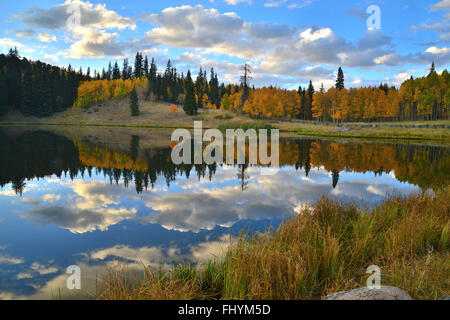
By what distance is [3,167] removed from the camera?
17.3m

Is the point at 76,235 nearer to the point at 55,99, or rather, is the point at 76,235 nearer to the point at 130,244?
the point at 130,244

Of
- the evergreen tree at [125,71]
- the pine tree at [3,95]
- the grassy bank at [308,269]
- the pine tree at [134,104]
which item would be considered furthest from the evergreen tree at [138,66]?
the grassy bank at [308,269]

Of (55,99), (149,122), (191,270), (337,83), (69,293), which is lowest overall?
(69,293)

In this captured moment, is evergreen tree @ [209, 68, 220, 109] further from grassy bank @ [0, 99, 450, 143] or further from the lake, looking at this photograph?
the lake

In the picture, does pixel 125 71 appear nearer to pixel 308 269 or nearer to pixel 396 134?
pixel 396 134

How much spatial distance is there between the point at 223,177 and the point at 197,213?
703cm

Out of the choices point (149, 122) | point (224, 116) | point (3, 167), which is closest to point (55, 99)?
point (149, 122)

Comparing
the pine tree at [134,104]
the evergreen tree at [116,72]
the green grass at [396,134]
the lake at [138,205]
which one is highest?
the evergreen tree at [116,72]

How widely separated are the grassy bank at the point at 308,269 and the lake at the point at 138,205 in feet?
4.20

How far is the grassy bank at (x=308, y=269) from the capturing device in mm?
4297

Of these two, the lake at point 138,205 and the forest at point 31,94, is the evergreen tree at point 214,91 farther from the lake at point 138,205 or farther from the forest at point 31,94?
the lake at point 138,205

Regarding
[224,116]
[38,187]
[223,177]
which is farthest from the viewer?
[224,116]

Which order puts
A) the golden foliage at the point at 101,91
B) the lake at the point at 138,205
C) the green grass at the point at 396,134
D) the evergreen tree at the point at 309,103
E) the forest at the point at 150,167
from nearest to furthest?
the lake at the point at 138,205 → the forest at the point at 150,167 → the green grass at the point at 396,134 → the evergreen tree at the point at 309,103 → the golden foliage at the point at 101,91

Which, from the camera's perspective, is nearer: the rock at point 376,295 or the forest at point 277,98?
the rock at point 376,295
